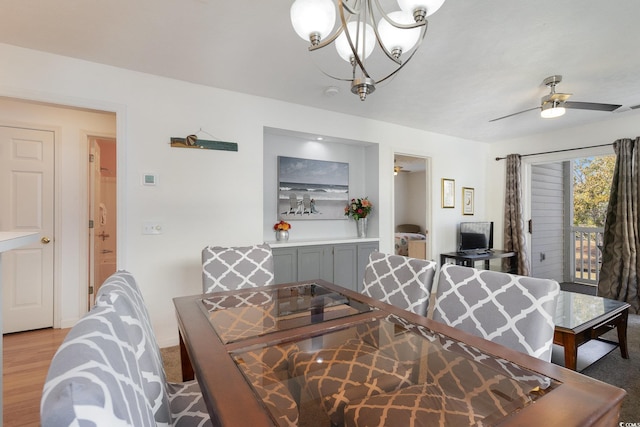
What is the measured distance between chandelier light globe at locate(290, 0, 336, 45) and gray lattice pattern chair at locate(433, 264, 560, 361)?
1318mm

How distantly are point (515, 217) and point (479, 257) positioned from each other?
43.1 inches

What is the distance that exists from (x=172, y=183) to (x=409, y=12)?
7.79 feet

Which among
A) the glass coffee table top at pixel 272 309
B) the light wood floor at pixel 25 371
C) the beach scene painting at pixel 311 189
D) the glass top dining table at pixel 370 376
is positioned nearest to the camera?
the glass top dining table at pixel 370 376

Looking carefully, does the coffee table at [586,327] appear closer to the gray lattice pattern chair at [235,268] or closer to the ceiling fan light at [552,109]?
the ceiling fan light at [552,109]

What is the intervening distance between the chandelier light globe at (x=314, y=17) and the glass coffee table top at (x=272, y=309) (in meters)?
1.28

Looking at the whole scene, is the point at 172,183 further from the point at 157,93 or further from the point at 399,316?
the point at 399,316

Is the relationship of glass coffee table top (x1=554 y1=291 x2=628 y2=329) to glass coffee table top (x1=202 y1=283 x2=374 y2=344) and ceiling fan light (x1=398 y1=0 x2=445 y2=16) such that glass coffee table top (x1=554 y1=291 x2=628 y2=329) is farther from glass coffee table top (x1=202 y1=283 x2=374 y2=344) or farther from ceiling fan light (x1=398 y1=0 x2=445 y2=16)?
ceiling fan light (x1=398 y1=0 x2=445 y2=16)

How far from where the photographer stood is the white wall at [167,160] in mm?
2381

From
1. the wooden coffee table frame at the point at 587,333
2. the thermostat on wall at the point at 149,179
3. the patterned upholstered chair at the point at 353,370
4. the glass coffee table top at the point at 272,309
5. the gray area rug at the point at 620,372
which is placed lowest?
the gray area rug at the point at 620,372

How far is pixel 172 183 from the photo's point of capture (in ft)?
9.04

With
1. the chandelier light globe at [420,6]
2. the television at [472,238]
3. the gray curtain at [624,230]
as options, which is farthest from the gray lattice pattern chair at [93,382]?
the gray curtain at [624,230]

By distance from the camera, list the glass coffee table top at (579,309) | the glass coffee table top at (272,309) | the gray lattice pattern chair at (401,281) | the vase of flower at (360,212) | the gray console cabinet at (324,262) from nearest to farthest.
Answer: the glass coffee table top at (272,309) < the gray lattice pattern chair at (401,281) < the glass coffee table top at (579,309) < the gray console cabinet at (324,262) < the vase of flower at (360,212)

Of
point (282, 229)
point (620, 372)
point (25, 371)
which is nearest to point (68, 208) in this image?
point (25, 371)

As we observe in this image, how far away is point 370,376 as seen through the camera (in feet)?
3.51
